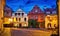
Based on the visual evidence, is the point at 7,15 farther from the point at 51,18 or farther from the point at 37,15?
the point at 51,18

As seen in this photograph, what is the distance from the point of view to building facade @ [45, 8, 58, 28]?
11.8ft


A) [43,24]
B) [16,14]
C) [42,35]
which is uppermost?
[16,14]

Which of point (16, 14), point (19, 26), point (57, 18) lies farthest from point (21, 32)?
point (57, 18)

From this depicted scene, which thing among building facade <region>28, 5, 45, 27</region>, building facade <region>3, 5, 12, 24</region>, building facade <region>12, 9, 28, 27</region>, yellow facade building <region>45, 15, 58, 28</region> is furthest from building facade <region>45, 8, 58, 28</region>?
building facade <region>3, 5, 12, 24</region>

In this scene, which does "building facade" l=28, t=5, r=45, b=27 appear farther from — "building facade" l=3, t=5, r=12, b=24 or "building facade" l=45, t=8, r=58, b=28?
"building facade" l=3, t=5, r=12, b=24

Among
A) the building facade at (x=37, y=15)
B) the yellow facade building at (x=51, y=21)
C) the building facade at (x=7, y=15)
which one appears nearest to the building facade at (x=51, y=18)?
the yellow facade building at (x=51, y=21)

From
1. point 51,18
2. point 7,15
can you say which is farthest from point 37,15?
point 7,15

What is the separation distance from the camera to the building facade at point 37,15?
143 inches

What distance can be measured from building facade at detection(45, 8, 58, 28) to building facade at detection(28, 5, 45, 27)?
100 mm

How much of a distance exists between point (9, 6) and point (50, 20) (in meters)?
1.02

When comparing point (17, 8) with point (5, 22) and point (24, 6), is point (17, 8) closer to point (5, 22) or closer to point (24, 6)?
point (24, 6)

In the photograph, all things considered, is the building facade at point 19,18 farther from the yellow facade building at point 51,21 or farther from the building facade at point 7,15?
the yellow facade building at point 51,21

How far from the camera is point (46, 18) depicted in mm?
3645

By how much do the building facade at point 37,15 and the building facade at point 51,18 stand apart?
100 millimetres
